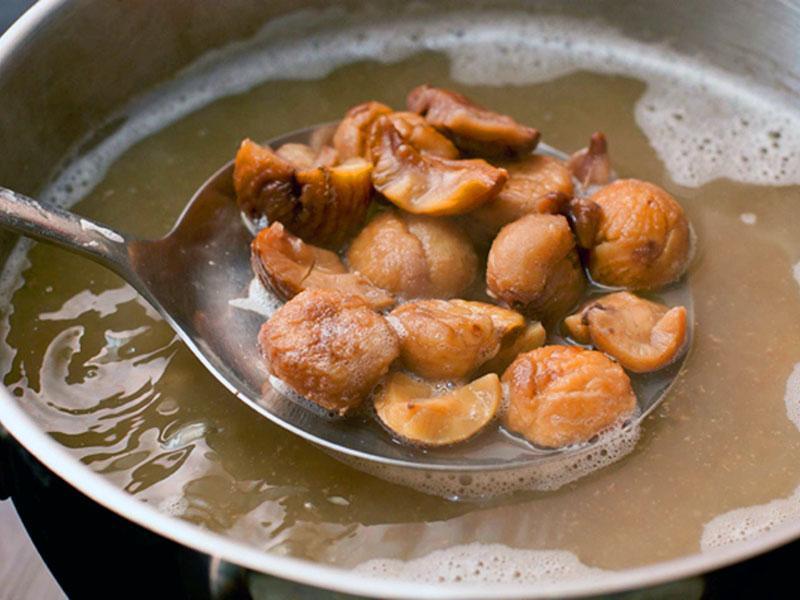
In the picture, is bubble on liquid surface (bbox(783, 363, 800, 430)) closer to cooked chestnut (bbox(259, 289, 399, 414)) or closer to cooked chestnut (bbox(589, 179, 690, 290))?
cooked chestnut (bbox(589, 179, 690, 290))

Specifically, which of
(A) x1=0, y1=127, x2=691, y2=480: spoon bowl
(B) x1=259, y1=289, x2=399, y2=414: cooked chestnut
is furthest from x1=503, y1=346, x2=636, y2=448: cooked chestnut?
(B) x1=259, y1=289, x2=399, y2=414: cooked chestnut

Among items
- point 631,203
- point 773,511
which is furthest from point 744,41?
point 773,511

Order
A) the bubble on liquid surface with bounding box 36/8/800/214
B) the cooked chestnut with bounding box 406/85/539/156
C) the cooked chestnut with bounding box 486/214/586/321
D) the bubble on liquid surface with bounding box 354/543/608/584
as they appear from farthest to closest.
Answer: the bubble on liquid surface with bounding box 36/8/800/214, the cooked chestnut with bounding box 406/85/539/156, the cooked chestnut with bounding box 486/214/586/321, the bubble on liquid surface with bounding box 354/543/608/584

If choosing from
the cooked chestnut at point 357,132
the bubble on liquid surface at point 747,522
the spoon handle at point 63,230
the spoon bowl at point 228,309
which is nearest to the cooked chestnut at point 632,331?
the spoon bowl at point 228,309

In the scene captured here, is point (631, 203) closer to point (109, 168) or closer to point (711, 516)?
point (711, 516)

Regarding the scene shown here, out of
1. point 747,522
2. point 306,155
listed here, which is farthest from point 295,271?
point 747,522

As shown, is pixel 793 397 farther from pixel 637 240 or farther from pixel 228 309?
pixel 228 309
